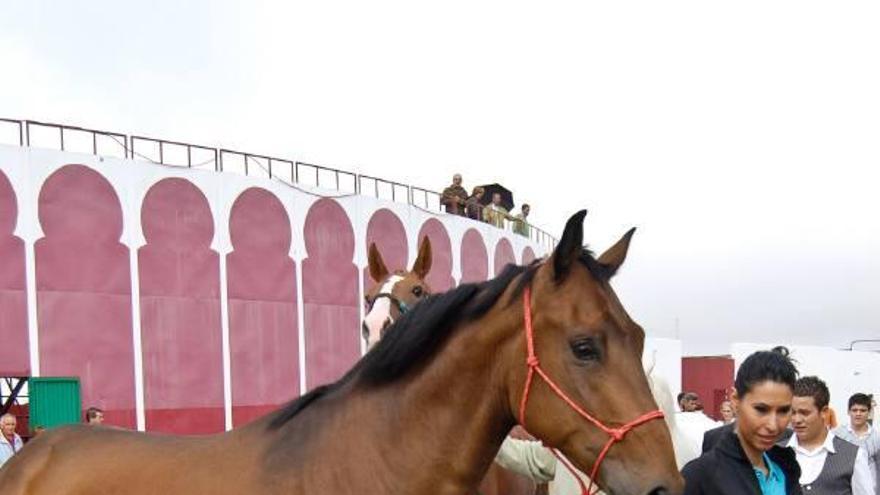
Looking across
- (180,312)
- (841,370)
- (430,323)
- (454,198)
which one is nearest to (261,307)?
(180,312)

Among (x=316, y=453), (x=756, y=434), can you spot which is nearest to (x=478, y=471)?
(x=316, y=453)

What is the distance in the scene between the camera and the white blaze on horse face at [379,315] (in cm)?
478

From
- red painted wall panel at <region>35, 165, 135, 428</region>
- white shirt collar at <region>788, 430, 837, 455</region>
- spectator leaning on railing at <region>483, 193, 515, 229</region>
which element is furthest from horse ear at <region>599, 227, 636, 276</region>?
spectator leaning on railing at <region>483, 193, 515, 229</region>

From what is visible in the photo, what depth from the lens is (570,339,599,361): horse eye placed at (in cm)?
235

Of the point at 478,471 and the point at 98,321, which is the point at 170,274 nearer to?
the point at 98,321

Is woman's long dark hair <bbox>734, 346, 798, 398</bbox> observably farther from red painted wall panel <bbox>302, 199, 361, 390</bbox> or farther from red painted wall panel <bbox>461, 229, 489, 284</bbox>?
red painted wall panel <bbox>461, 229, 489, 284</bbox>

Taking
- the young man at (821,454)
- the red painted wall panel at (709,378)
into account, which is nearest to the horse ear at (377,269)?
the young man at (821,454)

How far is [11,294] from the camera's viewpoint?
37.5ft

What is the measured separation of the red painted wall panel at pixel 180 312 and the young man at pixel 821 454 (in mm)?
10231

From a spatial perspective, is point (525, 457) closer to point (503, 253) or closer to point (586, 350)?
point (586, 350)

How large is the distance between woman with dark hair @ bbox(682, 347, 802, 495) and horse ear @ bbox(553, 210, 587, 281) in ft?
2.44

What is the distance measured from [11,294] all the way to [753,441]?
11.0 meters

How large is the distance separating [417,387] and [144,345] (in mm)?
11001

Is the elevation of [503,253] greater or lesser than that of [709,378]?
greater
